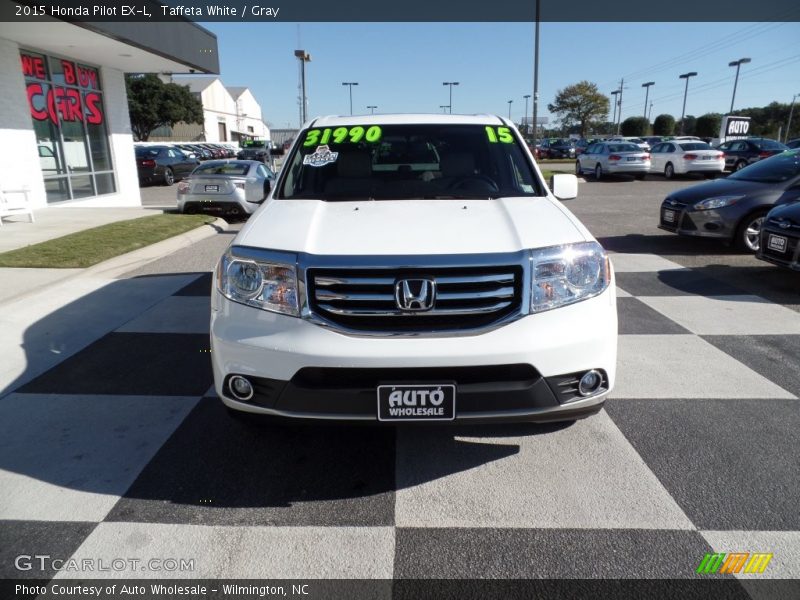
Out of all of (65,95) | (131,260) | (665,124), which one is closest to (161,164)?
(65,95)

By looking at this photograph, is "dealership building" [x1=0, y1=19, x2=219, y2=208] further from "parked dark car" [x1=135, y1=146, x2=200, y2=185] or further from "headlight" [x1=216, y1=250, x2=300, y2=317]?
"headlight" [x1=216, y1=250, x2=300, y2=317]

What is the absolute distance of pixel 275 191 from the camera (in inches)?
152

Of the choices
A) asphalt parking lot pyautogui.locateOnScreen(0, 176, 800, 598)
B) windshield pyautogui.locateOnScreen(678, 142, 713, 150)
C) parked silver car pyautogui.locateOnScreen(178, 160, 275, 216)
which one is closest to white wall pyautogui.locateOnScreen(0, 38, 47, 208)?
parked silver car pyautogui.locateOnScreen(178, 160, 275, 216)

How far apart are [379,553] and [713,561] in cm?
138

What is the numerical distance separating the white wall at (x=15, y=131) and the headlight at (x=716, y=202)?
13773mm

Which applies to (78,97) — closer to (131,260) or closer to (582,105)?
(131,260)

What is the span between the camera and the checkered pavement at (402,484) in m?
2.39

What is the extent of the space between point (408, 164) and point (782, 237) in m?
5.08

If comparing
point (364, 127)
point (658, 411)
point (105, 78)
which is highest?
point (105, 78)

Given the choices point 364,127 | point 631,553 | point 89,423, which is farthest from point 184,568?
point 364,127

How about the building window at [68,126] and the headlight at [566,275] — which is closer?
the headlight at [566,275]

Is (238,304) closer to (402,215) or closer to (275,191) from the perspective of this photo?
(402,215)

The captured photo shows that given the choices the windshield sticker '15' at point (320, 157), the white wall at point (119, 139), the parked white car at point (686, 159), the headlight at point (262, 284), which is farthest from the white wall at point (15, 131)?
the parked white car at point (686, 159)

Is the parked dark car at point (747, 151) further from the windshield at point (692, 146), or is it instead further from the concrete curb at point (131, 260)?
the concrete curb at point (131, 260)
